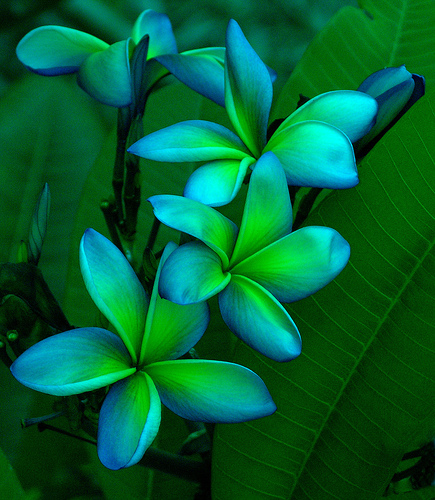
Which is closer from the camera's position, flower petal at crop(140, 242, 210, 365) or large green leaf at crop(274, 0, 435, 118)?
flower petal at crop(140, 242, 210, 365)

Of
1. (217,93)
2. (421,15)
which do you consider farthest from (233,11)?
(217,93)

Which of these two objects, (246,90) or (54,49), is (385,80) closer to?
(246,90)

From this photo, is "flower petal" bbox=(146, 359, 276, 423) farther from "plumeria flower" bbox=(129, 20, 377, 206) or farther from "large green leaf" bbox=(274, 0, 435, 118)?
"large green leaf" bbox=(274, 0, 435, 118)

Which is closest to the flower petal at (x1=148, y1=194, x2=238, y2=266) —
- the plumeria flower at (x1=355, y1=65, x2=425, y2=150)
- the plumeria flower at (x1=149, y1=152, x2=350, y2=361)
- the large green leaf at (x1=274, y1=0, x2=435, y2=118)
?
the plumeria flower at (x1=149, y1=152, x2=350, y2=361)

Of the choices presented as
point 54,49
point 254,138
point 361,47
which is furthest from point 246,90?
point 361,47

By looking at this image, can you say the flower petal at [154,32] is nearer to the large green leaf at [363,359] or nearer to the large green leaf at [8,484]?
the large green leaf at [363,359]

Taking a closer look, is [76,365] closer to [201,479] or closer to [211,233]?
[211,233]

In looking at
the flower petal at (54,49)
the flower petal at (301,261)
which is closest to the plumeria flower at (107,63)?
the flower petal at (54,49)
